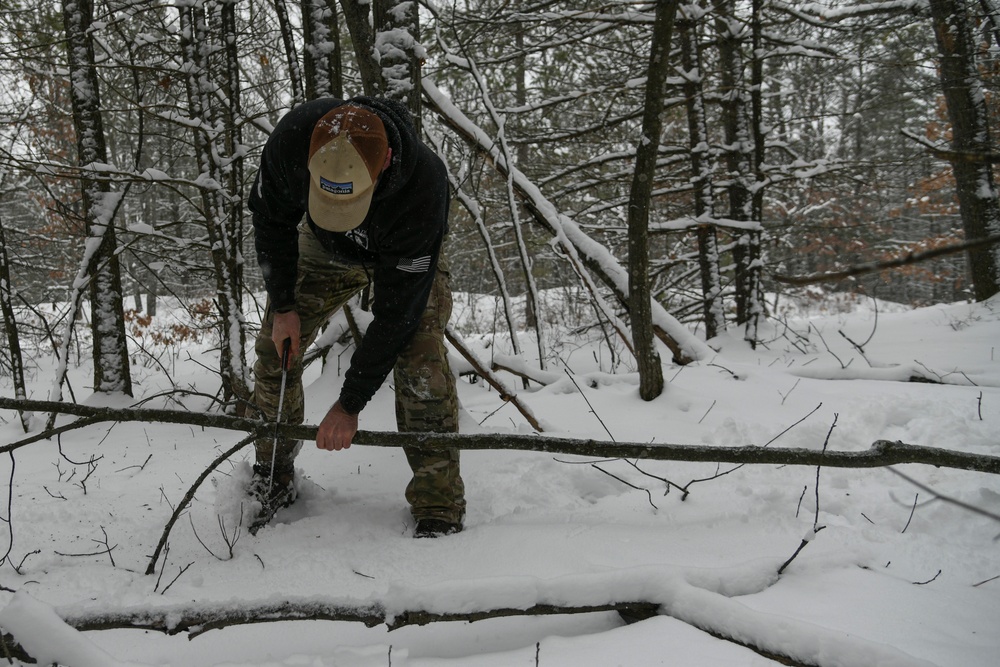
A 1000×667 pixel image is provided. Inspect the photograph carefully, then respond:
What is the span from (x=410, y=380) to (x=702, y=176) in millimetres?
5155

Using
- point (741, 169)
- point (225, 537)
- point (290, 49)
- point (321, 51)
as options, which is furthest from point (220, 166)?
point (741, 169)

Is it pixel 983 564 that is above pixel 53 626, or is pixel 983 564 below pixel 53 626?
below

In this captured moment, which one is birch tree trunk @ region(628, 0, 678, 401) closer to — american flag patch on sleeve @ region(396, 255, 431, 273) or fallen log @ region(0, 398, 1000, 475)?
fallen log @ region(0, 398, 1000, 475)

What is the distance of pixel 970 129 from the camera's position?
21.3 ft

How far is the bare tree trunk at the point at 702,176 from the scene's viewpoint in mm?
6352

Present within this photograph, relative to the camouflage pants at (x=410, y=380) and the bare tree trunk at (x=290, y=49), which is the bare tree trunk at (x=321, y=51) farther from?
the camouflage pants at (x=410, y=380)

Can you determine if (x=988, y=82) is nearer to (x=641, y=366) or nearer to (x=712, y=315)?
(x=712, y=315)

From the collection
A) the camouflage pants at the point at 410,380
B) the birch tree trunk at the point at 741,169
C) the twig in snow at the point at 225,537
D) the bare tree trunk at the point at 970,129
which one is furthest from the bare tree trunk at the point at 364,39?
the bare tree trunk at the point at 970,129

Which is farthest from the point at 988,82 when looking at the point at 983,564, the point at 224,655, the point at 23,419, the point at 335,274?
the point at 23,419

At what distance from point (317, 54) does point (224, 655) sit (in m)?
3.97

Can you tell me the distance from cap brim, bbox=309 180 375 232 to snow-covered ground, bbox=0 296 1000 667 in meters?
1.22

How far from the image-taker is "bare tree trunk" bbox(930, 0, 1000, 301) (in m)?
5.99

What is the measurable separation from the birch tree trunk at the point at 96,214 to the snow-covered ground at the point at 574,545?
83 centimetres

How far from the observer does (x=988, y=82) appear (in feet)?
19.9
